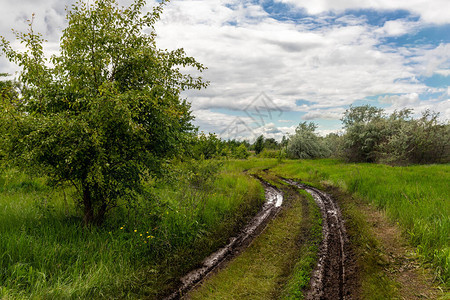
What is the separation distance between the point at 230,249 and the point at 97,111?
5.12 meters

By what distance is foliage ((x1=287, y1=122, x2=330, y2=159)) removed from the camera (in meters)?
41.6

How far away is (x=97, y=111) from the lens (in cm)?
546

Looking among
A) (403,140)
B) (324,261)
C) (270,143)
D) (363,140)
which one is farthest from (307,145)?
(270,143)

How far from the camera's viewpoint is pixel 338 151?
32.2 meters

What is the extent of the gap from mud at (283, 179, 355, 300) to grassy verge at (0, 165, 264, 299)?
2947 millimetres

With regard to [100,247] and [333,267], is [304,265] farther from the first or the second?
[100,247]

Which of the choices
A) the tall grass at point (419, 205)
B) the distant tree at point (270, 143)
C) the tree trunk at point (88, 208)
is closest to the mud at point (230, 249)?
the tree trunk at point (88, 208)

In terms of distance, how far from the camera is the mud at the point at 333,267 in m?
5.23

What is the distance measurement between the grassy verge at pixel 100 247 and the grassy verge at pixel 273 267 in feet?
3.33

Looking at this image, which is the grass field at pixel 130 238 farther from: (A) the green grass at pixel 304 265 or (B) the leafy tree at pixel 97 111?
(A) the green grass at pixel 304 265

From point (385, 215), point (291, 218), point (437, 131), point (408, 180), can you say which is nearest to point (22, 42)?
point (291, 218)

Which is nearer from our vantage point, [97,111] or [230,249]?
[97,111]

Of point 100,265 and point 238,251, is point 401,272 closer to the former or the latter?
point 238,251

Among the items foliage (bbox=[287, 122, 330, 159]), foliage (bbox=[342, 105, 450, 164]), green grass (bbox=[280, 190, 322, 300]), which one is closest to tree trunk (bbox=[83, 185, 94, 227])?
green grass (bbox=[280, 190, 322, 300])
